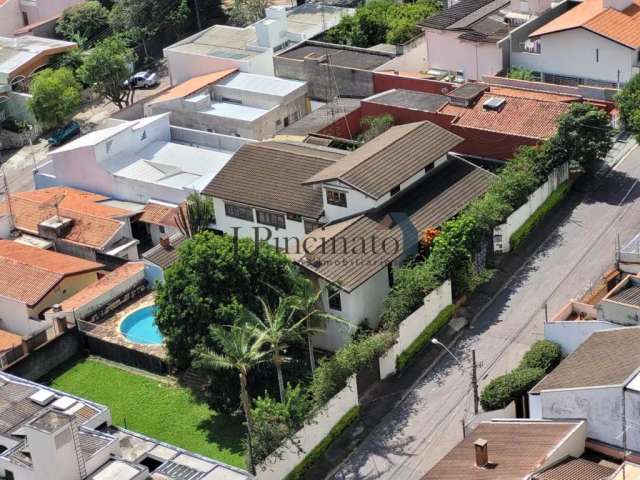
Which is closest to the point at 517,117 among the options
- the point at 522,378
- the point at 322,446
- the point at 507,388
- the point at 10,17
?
the point at 522,378

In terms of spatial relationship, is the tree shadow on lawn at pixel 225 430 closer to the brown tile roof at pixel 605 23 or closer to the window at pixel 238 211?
the window at pixel 238 211

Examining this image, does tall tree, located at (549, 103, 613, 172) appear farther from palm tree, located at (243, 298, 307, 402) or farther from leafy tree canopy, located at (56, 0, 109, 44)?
leafy tree canopy, located at (56, 0, 109, 44)

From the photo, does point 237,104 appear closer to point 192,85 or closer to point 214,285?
point 192,85

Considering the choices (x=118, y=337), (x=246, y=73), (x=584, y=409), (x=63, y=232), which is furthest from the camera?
(x=246, y=73)

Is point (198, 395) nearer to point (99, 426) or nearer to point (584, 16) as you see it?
point (99, 426)

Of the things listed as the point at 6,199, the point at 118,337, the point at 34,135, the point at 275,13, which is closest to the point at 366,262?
the point at 118,337

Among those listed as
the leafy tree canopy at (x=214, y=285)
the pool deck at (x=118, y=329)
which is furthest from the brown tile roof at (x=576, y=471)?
the pool deck at (x=118, y=329)

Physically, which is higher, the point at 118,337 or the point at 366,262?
the point at 366,262
